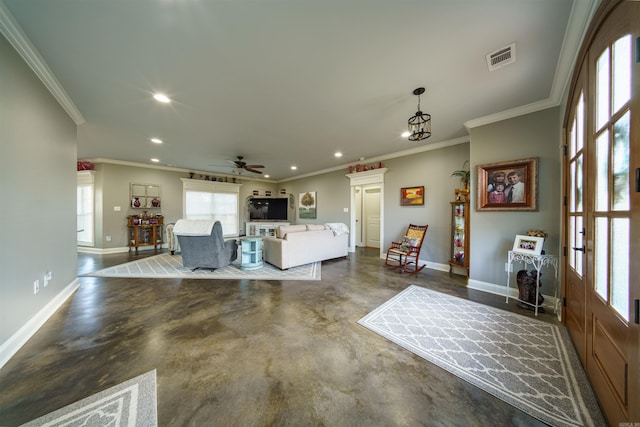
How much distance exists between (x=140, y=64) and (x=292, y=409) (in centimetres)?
318

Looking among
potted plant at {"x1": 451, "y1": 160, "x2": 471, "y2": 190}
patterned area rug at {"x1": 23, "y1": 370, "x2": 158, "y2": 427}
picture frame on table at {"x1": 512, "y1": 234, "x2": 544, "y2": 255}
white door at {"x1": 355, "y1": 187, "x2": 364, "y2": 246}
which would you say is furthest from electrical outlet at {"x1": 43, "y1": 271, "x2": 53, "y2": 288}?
white door at {"x1": 355, "y1": 187, "x2": 364, "y2": 246}

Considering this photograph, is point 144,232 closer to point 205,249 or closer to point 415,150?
point 205,249

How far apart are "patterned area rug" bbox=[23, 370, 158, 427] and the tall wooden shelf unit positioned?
435 cm

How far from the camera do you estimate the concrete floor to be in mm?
1186

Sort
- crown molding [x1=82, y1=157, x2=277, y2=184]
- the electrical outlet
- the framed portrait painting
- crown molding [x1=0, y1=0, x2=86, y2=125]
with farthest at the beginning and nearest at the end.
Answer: crown molding [x1=82, y1=157, x2=277, y2=184]
the framed portrait painting
the electrical outlet
crown molding [x1=0, y1=0, x2=86, y2=125]

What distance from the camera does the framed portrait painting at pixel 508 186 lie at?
2689 mm

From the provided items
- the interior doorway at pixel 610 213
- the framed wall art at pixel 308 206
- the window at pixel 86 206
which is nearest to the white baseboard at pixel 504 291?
the interior doorway at pixel 610 213

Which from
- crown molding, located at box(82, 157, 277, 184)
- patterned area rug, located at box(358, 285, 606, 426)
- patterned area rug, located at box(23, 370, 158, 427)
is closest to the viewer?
patterned area rug, located at box(23, 370, 158, 427)

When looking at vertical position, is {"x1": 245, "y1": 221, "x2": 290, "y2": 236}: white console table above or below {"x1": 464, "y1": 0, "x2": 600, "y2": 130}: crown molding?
below

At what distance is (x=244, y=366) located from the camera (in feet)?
5.08

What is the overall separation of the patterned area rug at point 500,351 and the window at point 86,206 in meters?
7.72

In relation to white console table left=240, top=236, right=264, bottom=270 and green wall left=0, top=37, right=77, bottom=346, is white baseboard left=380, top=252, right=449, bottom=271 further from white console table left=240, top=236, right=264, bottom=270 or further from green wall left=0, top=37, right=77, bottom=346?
green wall left=0, top=37, right=77, bottom=346

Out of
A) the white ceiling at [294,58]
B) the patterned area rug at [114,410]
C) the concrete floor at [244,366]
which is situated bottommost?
the concrete floor at [244,366]

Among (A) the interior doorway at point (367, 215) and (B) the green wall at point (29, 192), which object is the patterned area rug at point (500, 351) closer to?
(B) the green wall at point (29, 192)
